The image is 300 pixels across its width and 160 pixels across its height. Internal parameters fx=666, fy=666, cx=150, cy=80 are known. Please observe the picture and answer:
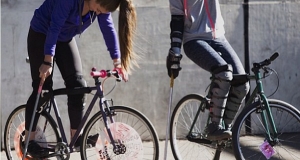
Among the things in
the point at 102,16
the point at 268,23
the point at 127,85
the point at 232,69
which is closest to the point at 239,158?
the point at 232,69

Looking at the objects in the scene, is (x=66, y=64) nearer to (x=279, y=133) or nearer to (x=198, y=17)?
Answer: (x=198, y=17)

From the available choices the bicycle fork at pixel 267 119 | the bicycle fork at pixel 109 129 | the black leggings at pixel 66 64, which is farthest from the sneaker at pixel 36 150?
the bicycle fork at pixel 267 119

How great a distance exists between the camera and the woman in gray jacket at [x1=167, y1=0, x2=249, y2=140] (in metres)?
5.30

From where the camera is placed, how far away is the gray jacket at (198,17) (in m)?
5.50

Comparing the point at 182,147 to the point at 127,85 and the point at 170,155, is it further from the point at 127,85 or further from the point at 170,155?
the point at 127,85

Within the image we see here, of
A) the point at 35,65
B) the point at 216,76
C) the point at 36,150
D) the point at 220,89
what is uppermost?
the point at 35,65

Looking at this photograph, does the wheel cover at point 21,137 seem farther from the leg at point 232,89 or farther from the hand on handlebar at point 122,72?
the leg at point 232,89

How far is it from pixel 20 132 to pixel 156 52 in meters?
1.87

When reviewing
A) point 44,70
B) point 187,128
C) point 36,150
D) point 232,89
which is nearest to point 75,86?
→ point 44,70

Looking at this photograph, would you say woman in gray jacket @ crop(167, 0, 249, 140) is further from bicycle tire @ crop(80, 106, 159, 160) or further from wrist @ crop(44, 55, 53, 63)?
wrist @ crop(44, 55, 53, 63)

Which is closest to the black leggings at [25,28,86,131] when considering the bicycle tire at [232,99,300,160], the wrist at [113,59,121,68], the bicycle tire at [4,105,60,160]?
the bicycle tire at [4,105,60,160]

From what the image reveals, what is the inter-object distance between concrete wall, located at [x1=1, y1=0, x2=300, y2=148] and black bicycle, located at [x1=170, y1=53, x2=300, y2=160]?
678 mm

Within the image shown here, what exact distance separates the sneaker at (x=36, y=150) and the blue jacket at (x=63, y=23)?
90 centimetres

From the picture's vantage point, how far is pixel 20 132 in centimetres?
582
